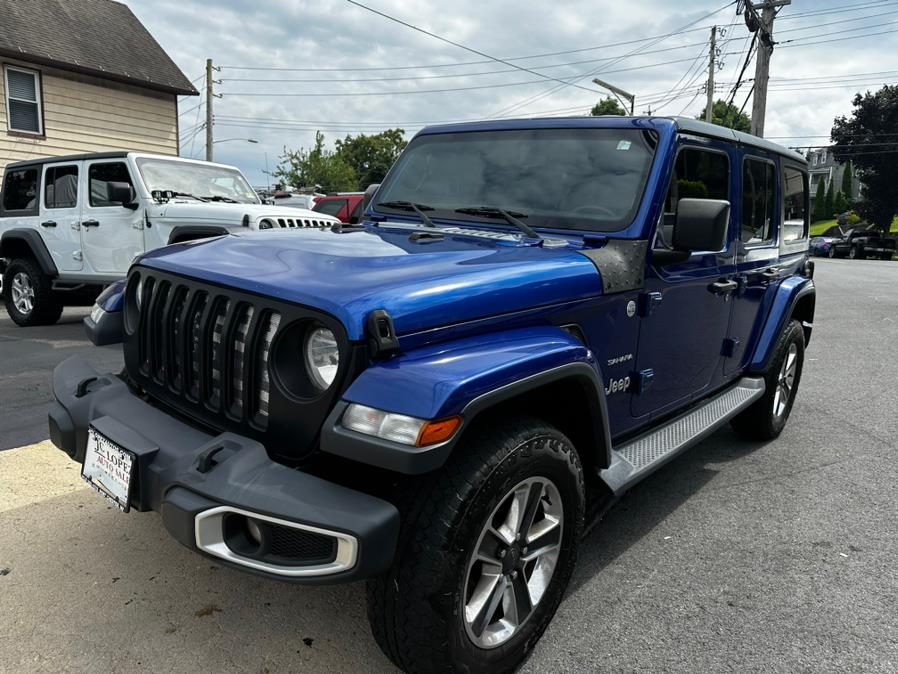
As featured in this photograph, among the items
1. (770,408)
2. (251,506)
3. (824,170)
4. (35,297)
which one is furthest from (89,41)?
(824,170)

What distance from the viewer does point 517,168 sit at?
10.7 feet

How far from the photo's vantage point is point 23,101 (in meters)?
14.0

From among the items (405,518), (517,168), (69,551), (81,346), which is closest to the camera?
(405,518)

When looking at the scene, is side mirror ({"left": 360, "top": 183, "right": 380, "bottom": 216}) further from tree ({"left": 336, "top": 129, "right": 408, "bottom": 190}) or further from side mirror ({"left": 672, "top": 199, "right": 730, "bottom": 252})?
tree ({"left": 336, "top": 129, "right": 408, "bottom": 190})

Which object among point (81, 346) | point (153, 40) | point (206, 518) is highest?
point (153, 40)

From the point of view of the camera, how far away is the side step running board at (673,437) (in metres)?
2.65

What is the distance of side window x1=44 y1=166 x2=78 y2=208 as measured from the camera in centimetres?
802

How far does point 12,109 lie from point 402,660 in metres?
15.7

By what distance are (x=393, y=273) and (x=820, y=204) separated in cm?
7206

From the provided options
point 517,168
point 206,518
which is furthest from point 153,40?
point 206,518

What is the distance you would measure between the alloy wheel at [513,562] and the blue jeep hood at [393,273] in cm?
61

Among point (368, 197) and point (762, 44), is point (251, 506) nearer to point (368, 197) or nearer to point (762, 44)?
point (368, 197)

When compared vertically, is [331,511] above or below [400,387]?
below

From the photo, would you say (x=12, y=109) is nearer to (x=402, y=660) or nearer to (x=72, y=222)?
(x=72, y=222)
